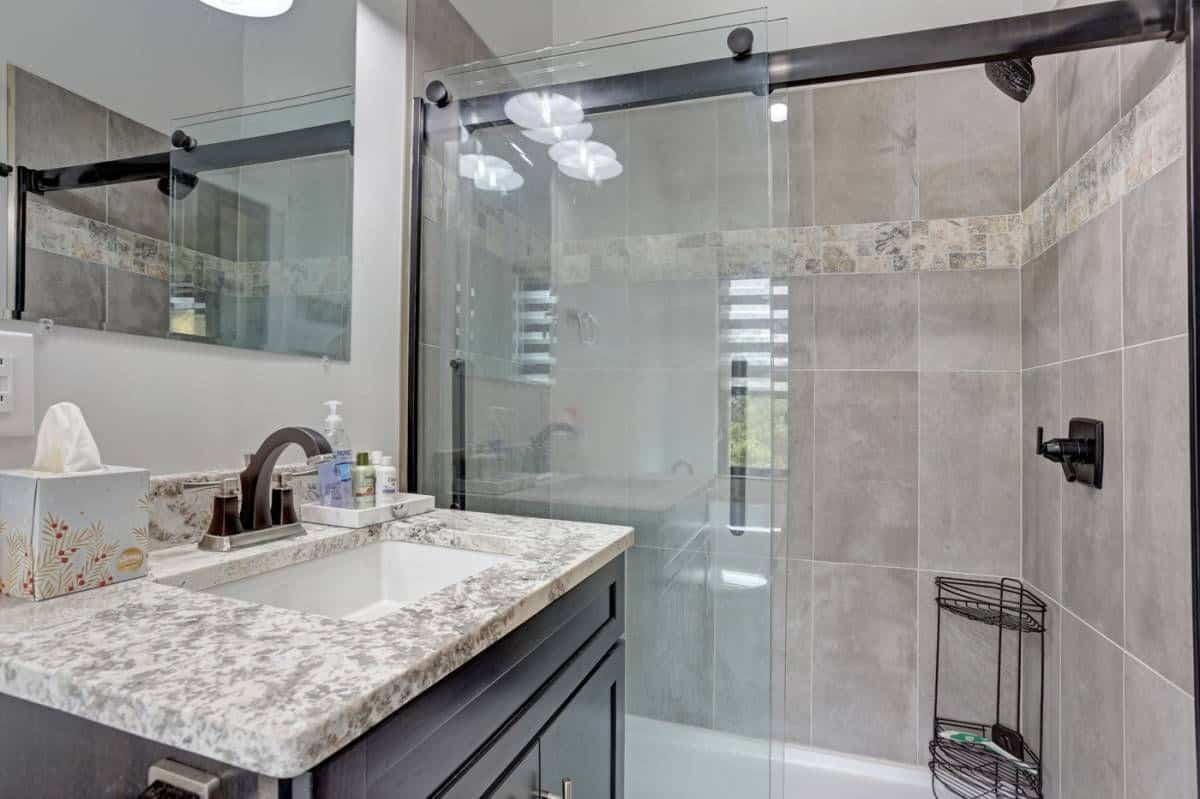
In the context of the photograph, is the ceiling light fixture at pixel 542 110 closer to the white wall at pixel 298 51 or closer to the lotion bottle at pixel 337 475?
the white wall at pixel 298 51

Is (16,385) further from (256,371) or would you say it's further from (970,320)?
(970,320)

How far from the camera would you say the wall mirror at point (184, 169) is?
2.62ft

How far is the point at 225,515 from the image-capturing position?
37.6 inches

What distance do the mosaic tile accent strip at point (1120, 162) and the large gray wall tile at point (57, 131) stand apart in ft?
5.85

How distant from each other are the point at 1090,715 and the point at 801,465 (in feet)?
3.06

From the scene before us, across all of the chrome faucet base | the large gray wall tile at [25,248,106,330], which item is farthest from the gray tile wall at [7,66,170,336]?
the chrome faucet base

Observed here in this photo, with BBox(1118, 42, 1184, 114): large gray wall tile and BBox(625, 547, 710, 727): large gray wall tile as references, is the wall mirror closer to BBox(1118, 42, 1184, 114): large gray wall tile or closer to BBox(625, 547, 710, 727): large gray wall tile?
BBox(625, 547, 710, 727): large gray wall tile

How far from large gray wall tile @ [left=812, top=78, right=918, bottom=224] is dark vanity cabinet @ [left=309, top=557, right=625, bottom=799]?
150 centimetres

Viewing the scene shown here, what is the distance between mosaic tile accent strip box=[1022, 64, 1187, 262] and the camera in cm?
111

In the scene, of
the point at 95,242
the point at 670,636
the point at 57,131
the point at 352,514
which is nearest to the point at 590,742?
the point at 670,636

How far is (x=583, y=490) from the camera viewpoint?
1431 millimetres

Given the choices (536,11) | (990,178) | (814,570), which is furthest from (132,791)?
(536,11)

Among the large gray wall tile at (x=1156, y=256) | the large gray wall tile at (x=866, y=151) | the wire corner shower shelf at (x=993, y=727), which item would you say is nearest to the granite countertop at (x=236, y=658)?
the large gray wall tile at (x=1156, y=256)

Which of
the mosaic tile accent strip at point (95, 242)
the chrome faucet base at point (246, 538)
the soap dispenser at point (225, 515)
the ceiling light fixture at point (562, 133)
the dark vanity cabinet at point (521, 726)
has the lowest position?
the dark vanity cabinet at point (521, 726)
